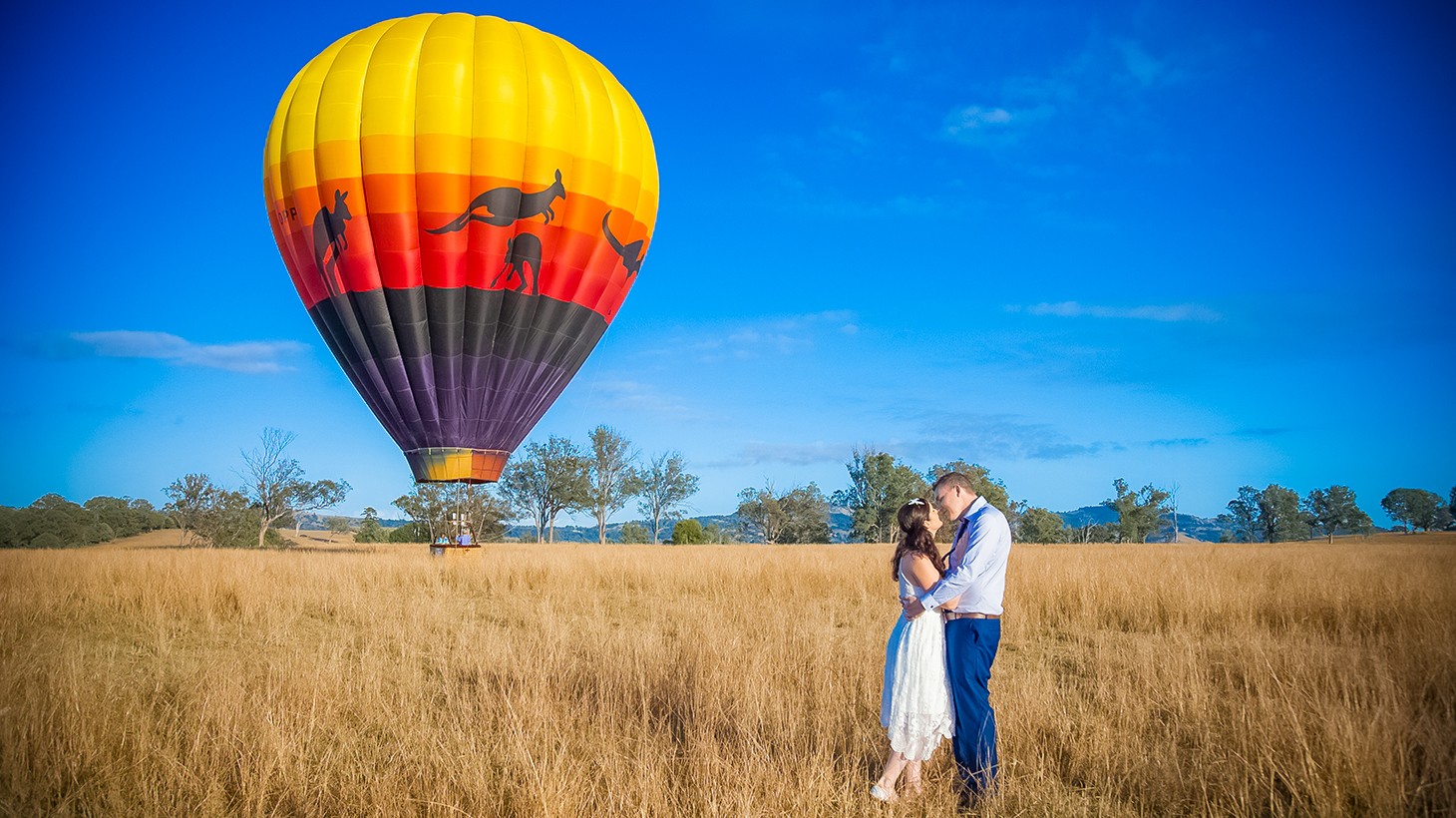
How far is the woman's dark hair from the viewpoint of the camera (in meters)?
3.84

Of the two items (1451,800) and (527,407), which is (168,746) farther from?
(527,407)

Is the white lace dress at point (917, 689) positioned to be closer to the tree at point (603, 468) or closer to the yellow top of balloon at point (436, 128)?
the yellow top of balloon at point (436, 128)

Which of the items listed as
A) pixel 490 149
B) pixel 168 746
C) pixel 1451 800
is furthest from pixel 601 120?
pixel 1451 800

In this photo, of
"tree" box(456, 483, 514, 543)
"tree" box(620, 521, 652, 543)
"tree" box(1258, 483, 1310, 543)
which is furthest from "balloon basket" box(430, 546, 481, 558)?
"tree" box(1258, 483, 1310, 543)

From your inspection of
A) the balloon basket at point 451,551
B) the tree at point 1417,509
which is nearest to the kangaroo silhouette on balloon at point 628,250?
the balloon basket at point 451,551

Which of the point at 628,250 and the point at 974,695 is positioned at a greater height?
the point at 628,250

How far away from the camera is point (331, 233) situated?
46.1 ft

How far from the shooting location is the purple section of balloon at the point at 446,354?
1439cm

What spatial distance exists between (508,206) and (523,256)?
0.96 metres

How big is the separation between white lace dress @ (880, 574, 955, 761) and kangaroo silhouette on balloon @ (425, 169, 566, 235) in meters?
12.4

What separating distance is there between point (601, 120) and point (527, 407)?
238 inches

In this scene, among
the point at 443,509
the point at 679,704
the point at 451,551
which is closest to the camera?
the point at 679,704

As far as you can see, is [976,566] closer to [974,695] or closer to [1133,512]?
[974,695]

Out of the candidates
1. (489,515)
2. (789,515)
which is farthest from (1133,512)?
(489,515)
